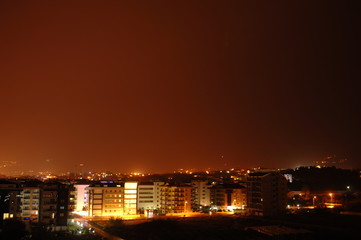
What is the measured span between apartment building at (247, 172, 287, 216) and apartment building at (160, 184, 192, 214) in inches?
139

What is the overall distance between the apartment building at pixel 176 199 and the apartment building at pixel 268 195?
3521mm

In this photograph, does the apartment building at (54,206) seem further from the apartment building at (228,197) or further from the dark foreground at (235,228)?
the apartment building at (228,197)

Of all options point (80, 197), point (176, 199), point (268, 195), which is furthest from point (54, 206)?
point (268, 195)

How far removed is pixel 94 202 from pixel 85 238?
23.6 feet

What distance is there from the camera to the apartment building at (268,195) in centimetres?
2062

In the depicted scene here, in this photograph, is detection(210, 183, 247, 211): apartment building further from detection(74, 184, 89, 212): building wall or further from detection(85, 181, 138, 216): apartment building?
detection(74, 184, 89, 212): building wall

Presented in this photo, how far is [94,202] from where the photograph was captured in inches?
779

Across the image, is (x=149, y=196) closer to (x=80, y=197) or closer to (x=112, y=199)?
(x=112, y=199)

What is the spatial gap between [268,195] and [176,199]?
507 cm

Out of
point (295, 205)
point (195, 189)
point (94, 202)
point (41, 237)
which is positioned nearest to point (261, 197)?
point (295, 205)

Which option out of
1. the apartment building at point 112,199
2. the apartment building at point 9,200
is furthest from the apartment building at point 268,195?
the apartment building at point 9,200

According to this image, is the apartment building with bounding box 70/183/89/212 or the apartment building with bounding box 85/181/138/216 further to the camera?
the apartment building with bounding box 70/183/89/212

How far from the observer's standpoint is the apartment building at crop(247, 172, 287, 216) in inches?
812

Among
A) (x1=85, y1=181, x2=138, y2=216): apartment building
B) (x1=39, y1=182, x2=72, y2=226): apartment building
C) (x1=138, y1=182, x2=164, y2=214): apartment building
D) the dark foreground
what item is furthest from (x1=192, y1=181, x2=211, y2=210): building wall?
(x1=39, y1=182, x2=72, y2=226): apartment building
